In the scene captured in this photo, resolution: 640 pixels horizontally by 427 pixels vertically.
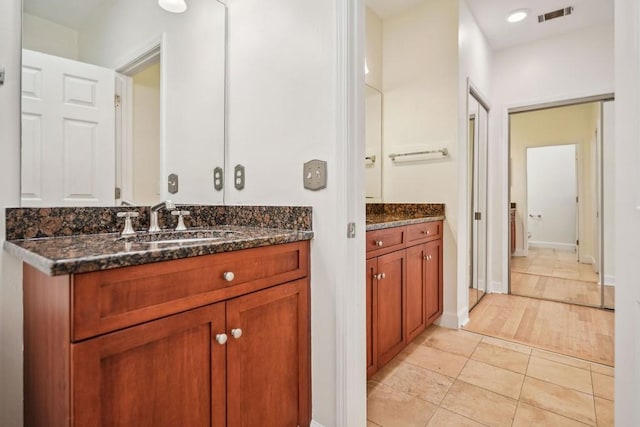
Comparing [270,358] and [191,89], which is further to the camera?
[191,89]

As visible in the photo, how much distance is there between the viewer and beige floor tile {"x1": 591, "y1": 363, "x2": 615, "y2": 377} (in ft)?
6.15

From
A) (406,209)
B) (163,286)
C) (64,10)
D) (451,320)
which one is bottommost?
(451,320)

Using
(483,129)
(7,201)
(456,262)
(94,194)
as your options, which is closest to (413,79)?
(483,129)

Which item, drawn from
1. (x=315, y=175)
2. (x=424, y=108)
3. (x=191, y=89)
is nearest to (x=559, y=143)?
(x=424, y=108)

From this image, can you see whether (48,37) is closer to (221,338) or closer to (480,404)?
(221,338)

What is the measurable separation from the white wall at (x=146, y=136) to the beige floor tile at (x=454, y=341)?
2.03m

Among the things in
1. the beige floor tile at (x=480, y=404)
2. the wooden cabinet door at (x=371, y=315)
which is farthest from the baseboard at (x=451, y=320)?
the wooden cabinet door at (x=371, y=315)

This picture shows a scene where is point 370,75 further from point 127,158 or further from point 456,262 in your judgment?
point 127,158

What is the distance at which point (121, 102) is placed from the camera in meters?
1.38

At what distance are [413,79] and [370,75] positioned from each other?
0.37 metres

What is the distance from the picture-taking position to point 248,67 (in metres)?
1.58

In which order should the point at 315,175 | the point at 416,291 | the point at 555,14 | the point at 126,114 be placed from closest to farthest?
the point at 315,175 → the point at 126,114 → the point at 416,291 → the point at 555,14

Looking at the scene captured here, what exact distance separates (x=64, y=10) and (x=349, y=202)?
4.29 feet

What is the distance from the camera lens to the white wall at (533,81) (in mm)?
3020
